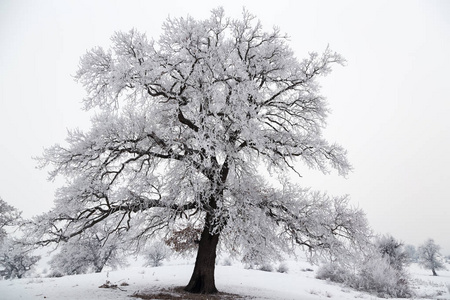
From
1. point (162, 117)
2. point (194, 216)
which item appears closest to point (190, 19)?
point (162, 117)

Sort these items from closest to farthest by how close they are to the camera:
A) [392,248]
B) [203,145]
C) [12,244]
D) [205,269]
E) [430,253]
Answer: [203,145] < [12,244] < [205,269] < [392,248] < [430,253]

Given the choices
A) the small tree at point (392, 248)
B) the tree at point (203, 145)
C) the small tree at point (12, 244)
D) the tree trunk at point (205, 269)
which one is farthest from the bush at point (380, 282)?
the small tree at point (12, 244)

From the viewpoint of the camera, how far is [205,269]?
35.8 feet

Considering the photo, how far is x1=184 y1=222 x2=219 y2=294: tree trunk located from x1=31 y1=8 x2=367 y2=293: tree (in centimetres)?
4

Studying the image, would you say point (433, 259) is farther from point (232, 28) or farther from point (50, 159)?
point (50, 159)

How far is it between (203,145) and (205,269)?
18.7ft

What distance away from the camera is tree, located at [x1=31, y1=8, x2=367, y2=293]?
907 centimetres

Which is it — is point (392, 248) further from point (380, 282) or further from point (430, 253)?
point (430, 253)

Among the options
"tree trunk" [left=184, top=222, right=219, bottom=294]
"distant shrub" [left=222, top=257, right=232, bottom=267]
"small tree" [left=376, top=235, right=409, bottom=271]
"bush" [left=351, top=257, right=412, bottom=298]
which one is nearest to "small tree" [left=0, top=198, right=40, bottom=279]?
"tree trunk" [left=184, top=222, right=219, bottom=294]

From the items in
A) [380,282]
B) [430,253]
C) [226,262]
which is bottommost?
[226,262]

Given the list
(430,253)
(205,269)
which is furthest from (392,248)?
(205,269)

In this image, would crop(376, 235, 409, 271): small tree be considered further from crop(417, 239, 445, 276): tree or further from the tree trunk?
the tree trunk

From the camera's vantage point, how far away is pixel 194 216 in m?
11.2

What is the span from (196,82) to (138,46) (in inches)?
92.8
